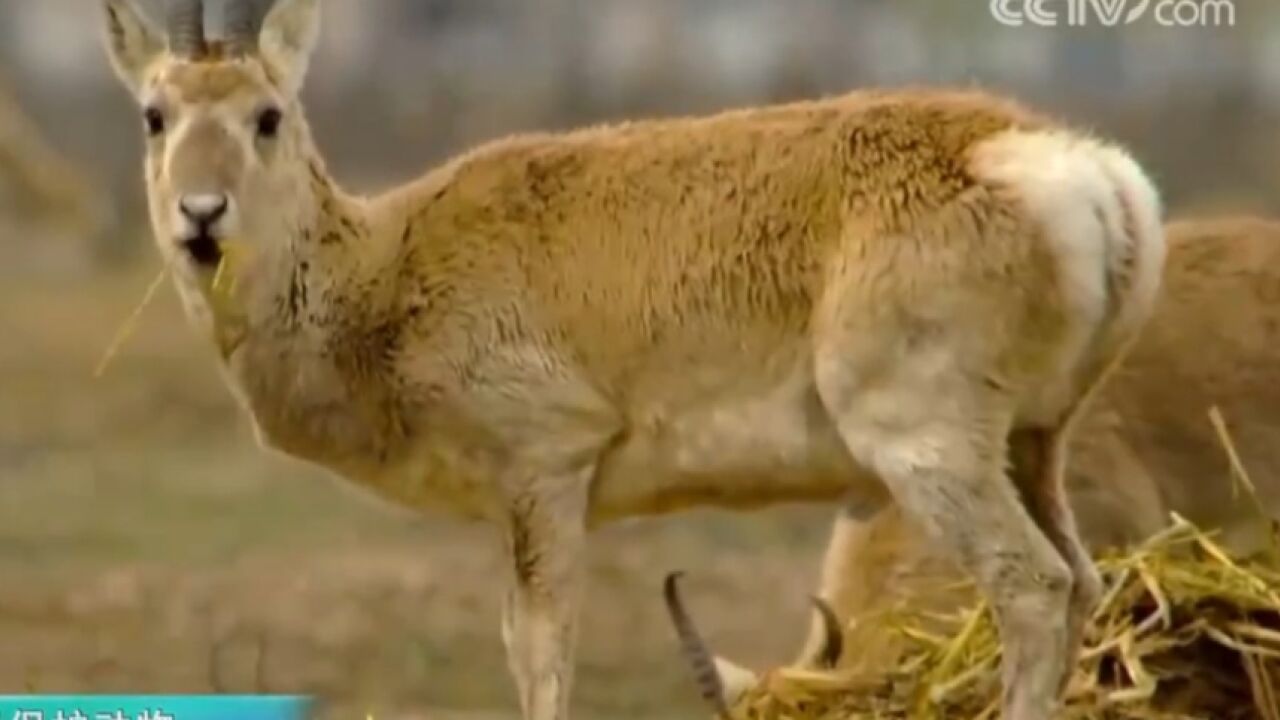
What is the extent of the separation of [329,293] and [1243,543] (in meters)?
1.71

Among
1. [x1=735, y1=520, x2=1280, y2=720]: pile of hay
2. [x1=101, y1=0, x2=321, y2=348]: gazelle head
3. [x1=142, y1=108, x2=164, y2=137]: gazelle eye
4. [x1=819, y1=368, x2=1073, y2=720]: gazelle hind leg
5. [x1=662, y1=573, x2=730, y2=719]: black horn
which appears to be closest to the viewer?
[x1=819, y1=368, x2=1073, y2=720]: gazelle hind leg

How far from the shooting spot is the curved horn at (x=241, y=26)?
13.2 feet

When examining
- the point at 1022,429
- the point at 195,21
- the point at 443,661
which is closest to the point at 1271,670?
the point at 1022,429

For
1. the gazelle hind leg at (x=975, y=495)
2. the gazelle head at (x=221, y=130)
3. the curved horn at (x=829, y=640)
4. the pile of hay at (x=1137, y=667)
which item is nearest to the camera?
the gazelle hind leg at (x=975, y=495)

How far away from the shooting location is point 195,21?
3.99 metres

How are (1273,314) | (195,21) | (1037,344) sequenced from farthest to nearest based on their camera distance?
(1273,314) → (195,21) → (1037,344)

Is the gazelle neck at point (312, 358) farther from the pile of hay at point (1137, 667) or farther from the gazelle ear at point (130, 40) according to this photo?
the pile of hay at point (1137, 667)

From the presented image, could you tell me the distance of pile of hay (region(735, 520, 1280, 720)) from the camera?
4051mm

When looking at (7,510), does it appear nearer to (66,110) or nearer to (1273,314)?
(66,110)

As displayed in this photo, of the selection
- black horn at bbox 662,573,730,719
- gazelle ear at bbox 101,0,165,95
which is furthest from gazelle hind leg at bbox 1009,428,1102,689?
gazelle ear at bbox 101,0,165,95

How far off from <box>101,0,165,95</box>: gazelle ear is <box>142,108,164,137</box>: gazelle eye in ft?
0.47

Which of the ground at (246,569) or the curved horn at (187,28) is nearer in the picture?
the curved horn at (187,28)

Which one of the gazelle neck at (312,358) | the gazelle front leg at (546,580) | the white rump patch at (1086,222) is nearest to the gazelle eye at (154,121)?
the gazelle neck at (312,358)

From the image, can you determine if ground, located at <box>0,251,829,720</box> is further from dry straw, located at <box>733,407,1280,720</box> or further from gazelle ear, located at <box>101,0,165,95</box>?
gazelle ear, located at <box>101,0,165,95</box>
